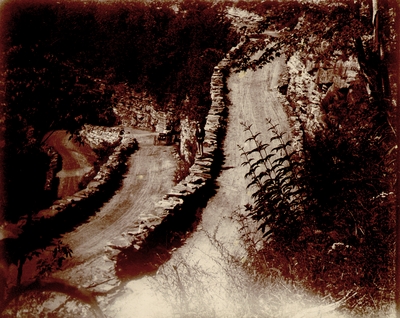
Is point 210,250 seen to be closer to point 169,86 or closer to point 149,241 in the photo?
point 149,241

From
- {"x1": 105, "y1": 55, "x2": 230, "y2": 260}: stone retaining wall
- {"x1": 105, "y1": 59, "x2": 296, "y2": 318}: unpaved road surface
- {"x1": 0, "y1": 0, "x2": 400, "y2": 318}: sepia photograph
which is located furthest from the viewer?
{"x1": 105, "y1": 55, "x2": 230, "y2": 260}: stone retaining wall

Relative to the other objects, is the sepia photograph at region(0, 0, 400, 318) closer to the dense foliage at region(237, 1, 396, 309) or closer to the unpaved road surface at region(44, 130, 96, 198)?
the dense foliage at region(237, 1, 396, 309)

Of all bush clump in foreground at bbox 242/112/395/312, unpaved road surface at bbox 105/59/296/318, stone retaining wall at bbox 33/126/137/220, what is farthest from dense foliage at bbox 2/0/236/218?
bush clump in foreground at bbox 242/112/395/312

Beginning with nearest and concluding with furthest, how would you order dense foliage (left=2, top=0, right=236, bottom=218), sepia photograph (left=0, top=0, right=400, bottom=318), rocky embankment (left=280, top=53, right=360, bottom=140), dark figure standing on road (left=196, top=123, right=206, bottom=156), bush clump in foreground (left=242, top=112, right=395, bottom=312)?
bush clump in foreground (left=242, top=112, right=395, bottom=312)
sepia photograph (left=0, top=0, right=400, bottom=318)
rocky embankment (left=280, top=53, right=360, bottom=140)
dark figure standing on road (left=196, top=123, right=206, bottom=156)
dense foliage (left=2, top=0, right=236, bottom=218)

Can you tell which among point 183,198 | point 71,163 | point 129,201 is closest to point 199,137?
point 129,201

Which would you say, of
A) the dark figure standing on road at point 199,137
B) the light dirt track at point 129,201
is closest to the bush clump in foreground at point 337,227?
the light dirt track at point 129,201

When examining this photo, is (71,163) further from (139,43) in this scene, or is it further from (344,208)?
(344,208)
